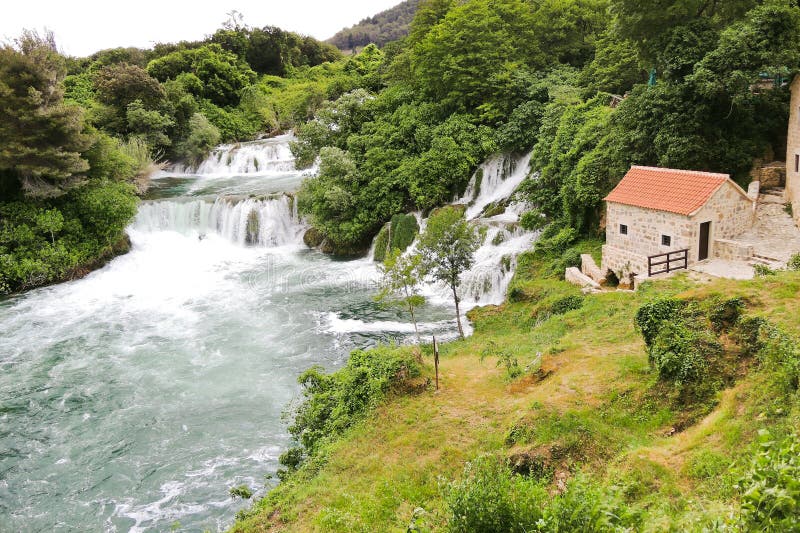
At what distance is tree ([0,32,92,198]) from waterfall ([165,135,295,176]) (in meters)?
16.8

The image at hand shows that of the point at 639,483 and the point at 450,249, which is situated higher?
the point at 450,249

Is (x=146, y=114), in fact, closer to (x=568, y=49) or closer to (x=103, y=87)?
(x=103, y=87)

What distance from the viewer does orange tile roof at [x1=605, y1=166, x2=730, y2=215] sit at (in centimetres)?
1653

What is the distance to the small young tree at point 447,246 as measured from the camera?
59.1ft

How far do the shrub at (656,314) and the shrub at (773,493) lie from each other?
610cm

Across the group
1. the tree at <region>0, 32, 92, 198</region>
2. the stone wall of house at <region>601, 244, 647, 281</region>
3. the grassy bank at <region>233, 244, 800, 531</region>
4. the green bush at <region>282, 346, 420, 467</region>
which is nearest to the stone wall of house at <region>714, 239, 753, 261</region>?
the stone wall of house at <region>601, 244, 647, 281</region>

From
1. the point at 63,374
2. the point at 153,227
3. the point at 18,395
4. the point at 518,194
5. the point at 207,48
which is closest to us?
the point at 18,395

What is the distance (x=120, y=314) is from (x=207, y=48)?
47525mm

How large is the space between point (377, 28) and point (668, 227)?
361 ft

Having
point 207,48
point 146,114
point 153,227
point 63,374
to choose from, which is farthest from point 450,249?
point 207,48

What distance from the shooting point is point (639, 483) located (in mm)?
7234

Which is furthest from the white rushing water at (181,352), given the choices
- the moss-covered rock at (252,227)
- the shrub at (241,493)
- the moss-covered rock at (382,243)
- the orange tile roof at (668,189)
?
the orange tile roof at (668,189)

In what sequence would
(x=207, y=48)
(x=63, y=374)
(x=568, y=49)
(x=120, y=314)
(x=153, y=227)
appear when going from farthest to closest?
1. (x=207, y=48)
2. (x=568, y=49)
3. (x=153, y=227)
4. (x=120, y=314)
5. (x=63, y=374)

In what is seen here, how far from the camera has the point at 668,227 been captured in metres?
17.0
